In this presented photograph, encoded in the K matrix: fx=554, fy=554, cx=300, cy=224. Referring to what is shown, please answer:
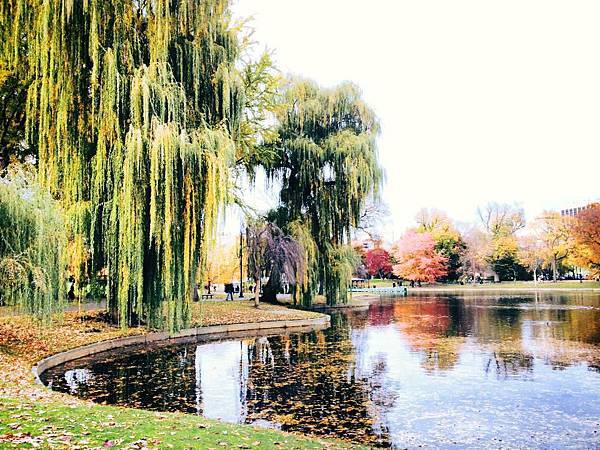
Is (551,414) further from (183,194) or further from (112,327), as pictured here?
(112,327)

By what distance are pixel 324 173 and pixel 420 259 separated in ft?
112

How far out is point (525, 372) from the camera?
1069cm

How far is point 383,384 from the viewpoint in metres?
9.66

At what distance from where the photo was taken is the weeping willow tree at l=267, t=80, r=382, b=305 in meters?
24.9

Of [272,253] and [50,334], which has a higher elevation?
[272,253]

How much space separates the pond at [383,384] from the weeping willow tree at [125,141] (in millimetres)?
2271

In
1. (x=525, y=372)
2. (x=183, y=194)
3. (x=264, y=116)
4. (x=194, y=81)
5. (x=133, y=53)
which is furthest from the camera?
(x=264, y=116)

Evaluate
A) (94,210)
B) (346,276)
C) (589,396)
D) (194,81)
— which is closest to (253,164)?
(346,276)

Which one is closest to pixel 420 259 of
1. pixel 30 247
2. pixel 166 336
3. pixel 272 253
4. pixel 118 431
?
pixel 272 253

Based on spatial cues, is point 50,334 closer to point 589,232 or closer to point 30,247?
point 30,247

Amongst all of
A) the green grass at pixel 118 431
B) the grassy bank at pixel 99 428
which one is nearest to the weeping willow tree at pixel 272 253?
the grassy bank at pixel 99 428

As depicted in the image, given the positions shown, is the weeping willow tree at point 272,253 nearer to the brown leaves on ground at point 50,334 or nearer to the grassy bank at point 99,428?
the brown leaves on ground at point 50,334

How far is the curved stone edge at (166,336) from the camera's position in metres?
11.5

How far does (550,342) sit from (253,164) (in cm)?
1499
